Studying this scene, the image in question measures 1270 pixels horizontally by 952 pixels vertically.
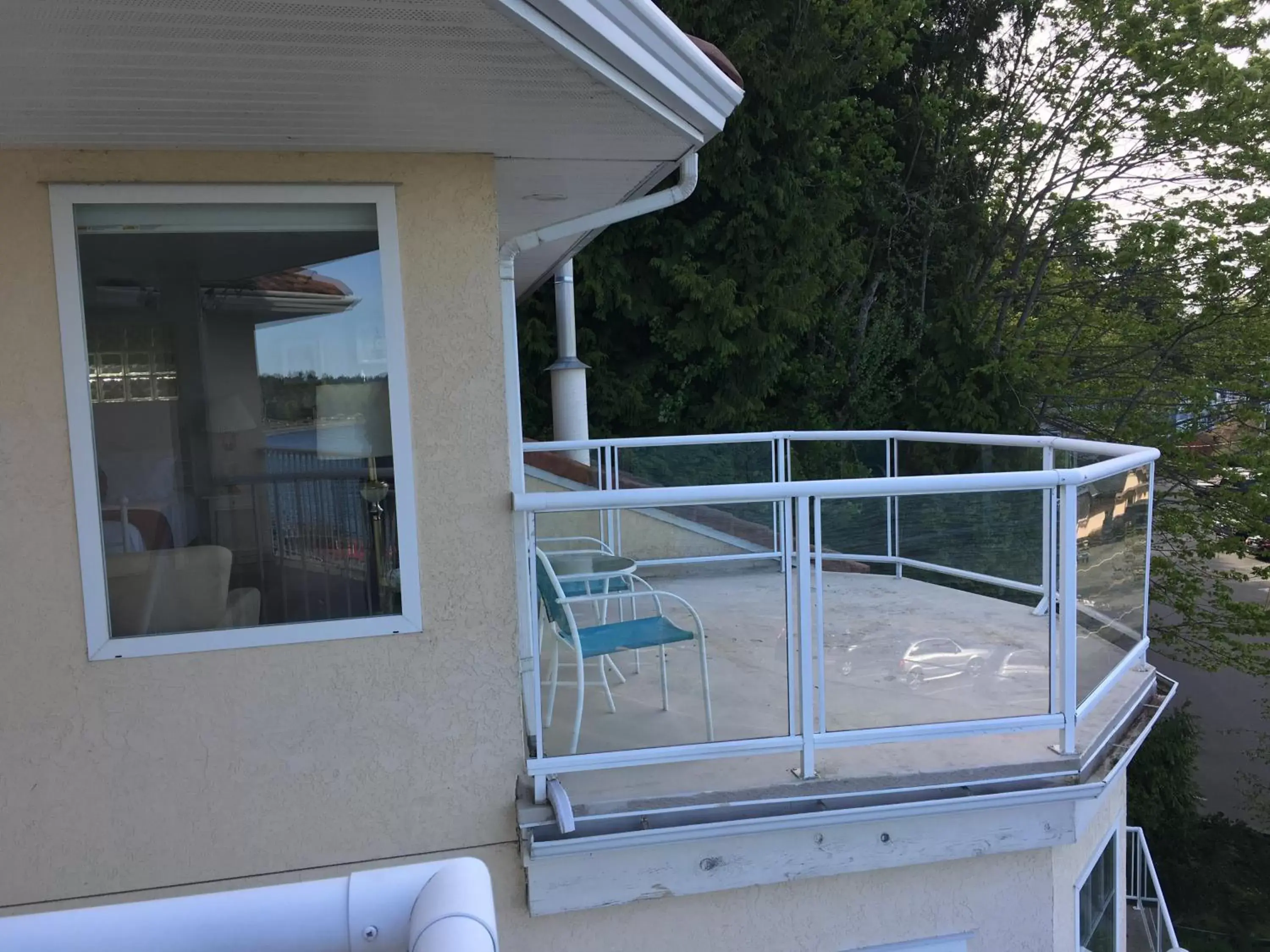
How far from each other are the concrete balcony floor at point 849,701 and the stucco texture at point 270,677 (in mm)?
469

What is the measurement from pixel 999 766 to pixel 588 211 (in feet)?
10.0

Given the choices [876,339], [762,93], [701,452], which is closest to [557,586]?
[701,452]

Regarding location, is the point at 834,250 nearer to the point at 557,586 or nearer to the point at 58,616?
the point at 557,586

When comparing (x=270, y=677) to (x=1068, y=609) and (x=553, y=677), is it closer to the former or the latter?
(x=553, y=677)

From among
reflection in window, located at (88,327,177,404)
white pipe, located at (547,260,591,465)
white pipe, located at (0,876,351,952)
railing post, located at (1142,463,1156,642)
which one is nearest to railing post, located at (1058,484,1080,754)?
railing post, located at (1142,463,1156,642)

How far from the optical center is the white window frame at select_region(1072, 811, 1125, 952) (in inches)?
151

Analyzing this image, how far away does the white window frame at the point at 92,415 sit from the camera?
2902 mm

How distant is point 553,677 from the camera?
3.62 metres

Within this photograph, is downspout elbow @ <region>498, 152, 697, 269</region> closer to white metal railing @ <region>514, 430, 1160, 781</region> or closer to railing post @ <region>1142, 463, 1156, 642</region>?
white metal railing @ <region>514, 430, 1160, 781</region>

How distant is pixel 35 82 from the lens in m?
2.29

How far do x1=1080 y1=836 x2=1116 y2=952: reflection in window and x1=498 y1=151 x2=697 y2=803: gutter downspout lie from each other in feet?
8.22

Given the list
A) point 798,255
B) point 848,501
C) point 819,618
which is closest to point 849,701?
point 819,618

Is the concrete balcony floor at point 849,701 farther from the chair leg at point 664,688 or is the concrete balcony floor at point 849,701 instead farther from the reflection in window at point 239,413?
the reflection in window at point 239,413

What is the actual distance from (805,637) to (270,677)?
1.76m
